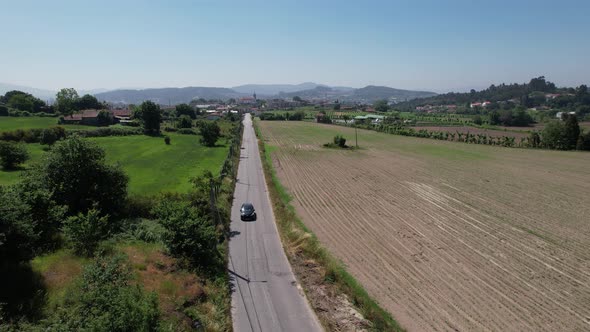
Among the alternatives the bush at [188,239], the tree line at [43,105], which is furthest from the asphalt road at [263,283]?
the tree line at [43,105]

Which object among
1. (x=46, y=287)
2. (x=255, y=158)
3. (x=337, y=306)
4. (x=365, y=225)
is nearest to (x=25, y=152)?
(x=255, y=158)

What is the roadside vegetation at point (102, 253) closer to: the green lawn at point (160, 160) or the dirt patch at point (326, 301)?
the green lawn at point (160, 160)

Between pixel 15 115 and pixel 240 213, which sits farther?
pixel 15 115

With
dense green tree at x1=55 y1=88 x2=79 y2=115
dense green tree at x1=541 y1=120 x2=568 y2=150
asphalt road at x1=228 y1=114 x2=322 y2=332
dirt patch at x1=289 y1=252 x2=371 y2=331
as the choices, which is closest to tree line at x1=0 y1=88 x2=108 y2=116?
dense green tree at x1=55 y1=88 x2=79 y2=115

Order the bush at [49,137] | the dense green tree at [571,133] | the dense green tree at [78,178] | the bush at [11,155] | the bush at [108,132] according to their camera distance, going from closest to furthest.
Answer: the dense green tree at [78,178] < the bush at [11,155] < the bush at [49,137] < the dense green tree at [571,133] < the bush at [108,132]

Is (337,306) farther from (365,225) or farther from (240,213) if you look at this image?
(240,213)

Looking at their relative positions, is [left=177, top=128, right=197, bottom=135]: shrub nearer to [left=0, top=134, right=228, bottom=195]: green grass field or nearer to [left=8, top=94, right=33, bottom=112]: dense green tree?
[left=0, top=134, right=228, bottom=195]: green grass field

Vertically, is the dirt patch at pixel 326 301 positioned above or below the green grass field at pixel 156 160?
below
